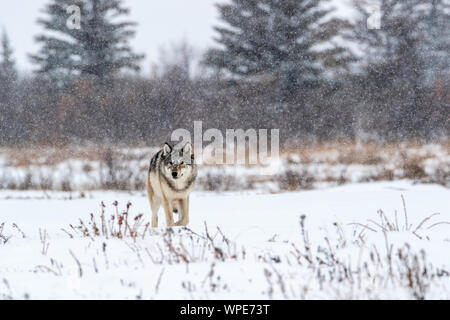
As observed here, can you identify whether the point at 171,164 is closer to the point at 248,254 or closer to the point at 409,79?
the point at 248,254

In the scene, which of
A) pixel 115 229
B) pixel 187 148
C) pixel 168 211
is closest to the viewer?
pixel 115 229

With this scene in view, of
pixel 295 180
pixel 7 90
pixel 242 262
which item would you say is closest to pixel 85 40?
pixel 7 90

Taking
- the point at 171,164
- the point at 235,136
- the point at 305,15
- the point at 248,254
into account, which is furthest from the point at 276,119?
the point at 248,254

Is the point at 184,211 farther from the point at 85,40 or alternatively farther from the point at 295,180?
the point at 85,40

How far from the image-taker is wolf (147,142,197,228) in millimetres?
7156

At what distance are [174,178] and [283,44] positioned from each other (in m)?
24.5

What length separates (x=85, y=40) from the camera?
30625 mm

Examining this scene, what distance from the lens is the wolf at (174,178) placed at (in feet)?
23.5
